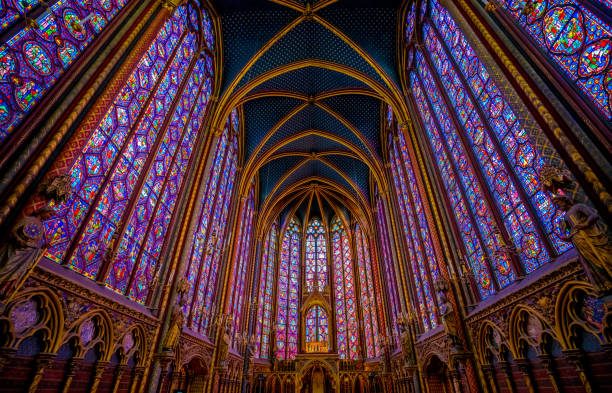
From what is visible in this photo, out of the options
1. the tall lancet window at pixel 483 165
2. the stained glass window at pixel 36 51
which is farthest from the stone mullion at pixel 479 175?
the stained glass window at pixel 36 51

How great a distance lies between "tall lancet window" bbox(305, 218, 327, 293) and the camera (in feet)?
82.7

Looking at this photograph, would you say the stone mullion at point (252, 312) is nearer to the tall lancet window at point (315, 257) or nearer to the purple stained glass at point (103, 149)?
the tall lancet window at point (315, 257)

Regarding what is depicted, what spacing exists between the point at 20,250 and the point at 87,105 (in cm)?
343

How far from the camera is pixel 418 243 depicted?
13.4 m

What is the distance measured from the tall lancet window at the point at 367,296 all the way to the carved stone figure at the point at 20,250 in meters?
19.6

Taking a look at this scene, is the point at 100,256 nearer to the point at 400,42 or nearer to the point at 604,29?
the point at 604,29

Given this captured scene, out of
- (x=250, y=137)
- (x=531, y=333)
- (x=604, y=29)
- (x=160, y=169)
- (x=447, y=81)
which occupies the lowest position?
(x=531, y=333)

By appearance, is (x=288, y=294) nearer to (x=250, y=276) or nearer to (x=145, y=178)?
(x=250, y=276)

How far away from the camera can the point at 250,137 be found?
1955 cm

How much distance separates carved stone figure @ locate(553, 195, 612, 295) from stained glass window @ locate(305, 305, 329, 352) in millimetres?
19725

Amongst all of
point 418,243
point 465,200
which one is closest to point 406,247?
point 418,243

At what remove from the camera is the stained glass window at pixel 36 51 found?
5.14m

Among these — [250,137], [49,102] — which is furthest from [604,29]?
[250,137]

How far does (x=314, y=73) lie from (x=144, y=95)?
10.5 meters
